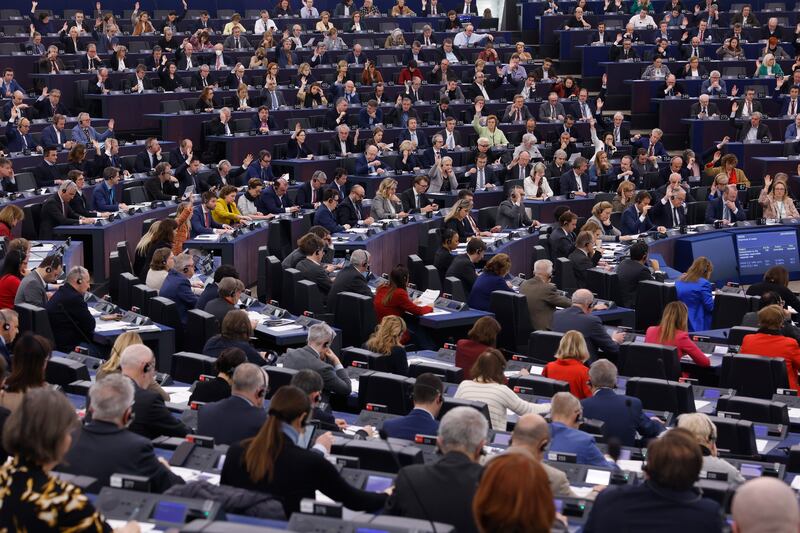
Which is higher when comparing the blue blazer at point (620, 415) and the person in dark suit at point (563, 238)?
the blue blazer at point (620, 415)

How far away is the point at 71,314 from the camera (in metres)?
10.7

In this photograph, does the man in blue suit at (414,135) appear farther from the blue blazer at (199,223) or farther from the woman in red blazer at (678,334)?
the woman in red blazer at (678,334)

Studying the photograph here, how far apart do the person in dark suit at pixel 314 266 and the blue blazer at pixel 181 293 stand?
5.21ft

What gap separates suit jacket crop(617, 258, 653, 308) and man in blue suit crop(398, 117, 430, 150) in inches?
298

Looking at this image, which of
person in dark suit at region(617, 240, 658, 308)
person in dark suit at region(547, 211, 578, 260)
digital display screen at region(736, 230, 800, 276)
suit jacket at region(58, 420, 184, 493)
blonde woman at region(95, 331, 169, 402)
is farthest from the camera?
digital display screen at region(736, 230, 800, 276)

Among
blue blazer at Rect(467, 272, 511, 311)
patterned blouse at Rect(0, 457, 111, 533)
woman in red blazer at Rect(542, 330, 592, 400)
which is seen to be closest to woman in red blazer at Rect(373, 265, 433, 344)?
blue blazer at Rect(467, 272, 511, 311)

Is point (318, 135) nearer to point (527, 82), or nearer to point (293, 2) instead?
point (527, 82)

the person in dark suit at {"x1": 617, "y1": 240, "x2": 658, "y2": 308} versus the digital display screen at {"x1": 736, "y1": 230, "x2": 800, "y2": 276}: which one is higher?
the person in dark suit at {"x1": 617, "y1": 240, "x2": 658, "y2": 308}

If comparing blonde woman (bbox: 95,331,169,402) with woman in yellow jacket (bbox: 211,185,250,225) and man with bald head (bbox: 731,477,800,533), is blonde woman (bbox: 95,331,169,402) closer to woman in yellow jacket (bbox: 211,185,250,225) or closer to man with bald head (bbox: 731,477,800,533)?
man with bald head (bbox: 731,477,800,533)

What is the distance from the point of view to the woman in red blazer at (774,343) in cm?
1001

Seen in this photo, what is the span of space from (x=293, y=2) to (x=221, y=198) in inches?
540

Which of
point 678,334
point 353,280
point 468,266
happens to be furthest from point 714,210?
point 678,334

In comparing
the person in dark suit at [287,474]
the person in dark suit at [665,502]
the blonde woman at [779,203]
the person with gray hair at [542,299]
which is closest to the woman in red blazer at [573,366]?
the person with gray hair at [542,299]

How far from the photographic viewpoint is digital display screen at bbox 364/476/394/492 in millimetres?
6102
